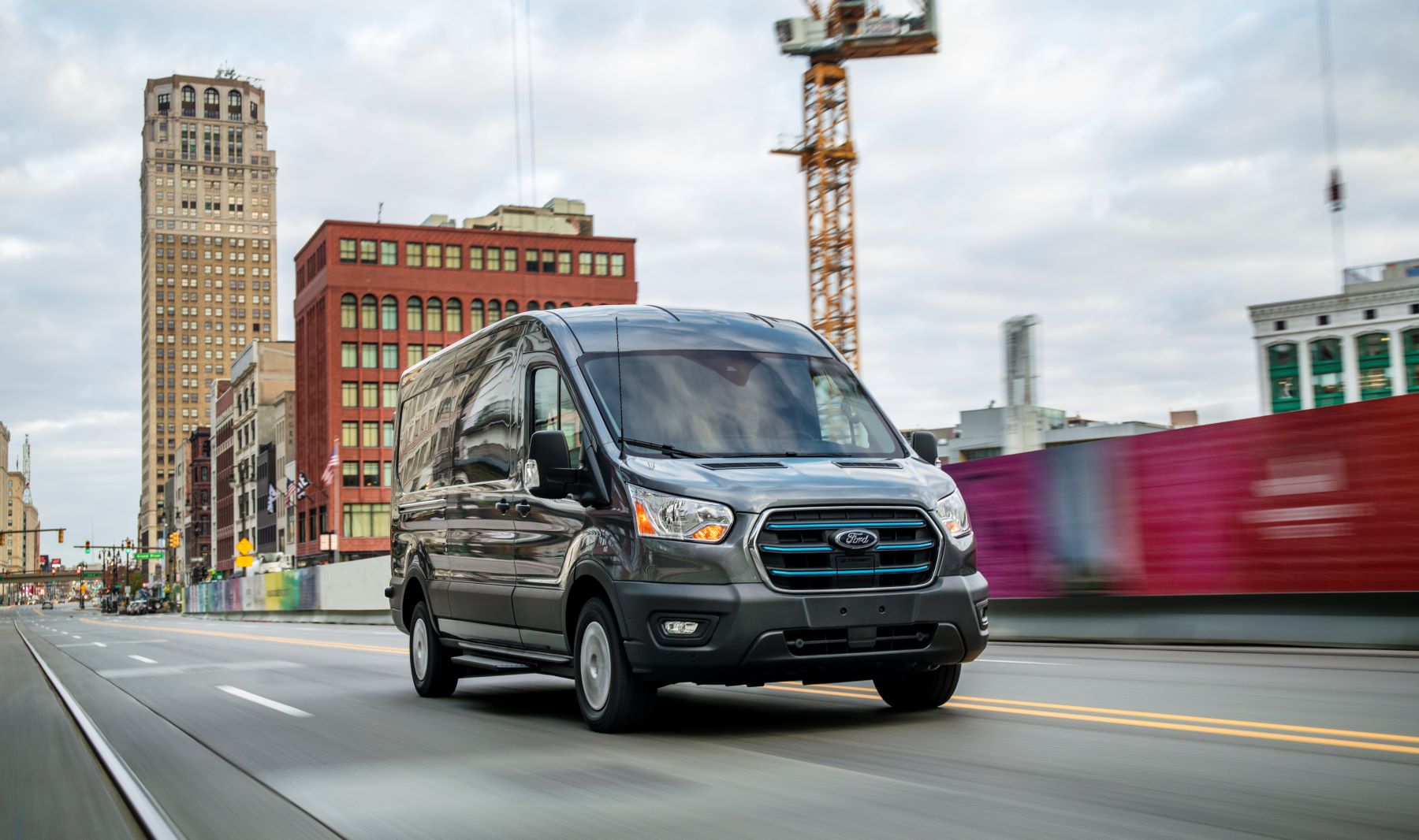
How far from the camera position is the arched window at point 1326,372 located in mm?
113188

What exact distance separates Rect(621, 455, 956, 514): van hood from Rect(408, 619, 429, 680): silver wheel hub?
4.05m

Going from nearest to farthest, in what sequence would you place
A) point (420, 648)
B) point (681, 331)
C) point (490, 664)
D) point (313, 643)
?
point (681, 331) → point (490, 664) → point (420, 648) → point (313, 643)

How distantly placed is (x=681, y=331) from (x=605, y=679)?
2.29 m

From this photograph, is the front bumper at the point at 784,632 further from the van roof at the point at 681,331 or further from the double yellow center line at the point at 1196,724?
the van roof at the point at 681,331

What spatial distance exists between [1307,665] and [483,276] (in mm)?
96326

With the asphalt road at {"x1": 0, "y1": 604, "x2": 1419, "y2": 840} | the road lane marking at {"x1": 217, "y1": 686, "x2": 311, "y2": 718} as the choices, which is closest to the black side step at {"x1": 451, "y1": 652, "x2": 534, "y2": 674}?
the asphalt road at {"x1": 0, "y1": 604, "x2": 1419, "y2": 840}

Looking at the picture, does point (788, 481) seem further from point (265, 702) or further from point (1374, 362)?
point (1374, 362)

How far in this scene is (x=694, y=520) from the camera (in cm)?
732

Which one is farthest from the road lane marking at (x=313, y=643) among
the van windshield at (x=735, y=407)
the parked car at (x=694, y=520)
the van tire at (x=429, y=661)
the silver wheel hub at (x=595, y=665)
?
the van windshield at (x=735, y=407)

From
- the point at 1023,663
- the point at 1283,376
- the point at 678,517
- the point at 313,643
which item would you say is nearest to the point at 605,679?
the point at 678,517

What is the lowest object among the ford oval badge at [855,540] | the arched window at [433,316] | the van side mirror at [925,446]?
the ford oval badge at [855,540]

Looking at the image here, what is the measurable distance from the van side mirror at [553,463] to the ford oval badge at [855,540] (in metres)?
Answer: 1.63

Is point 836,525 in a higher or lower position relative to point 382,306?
lower

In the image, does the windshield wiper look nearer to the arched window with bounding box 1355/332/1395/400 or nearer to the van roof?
the van roof
